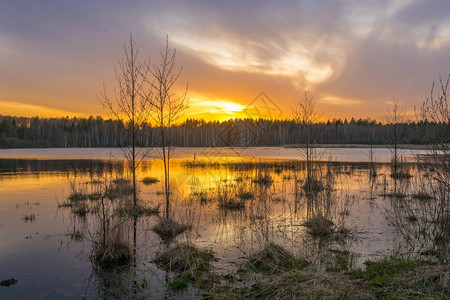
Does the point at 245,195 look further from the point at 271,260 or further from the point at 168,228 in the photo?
the point at 271,260

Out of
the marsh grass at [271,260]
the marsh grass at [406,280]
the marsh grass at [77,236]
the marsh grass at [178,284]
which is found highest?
the marsh grass at [406,280]

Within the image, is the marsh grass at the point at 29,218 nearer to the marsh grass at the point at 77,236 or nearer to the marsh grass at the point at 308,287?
the marsh grass at the point at 77,236

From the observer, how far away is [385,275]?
17.7 ft

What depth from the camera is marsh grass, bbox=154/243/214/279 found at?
20.5ft

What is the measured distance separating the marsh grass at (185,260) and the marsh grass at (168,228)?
177 cm

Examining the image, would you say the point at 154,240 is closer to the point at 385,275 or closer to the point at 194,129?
the point at 385,275

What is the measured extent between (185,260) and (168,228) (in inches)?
108

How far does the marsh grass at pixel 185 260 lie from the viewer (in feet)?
20.5

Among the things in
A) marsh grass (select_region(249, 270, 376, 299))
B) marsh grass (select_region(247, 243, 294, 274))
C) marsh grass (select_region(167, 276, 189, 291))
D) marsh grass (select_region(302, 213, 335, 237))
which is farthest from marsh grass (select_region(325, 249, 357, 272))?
marsh grass (select_region(167, 276, 189, 291))

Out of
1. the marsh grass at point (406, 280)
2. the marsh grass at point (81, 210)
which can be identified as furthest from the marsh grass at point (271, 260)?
the marsh grass at point (81, 210)

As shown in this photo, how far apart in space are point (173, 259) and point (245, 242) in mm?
2376

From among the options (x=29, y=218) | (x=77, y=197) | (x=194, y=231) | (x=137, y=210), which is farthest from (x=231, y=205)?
(x=29, y=218)

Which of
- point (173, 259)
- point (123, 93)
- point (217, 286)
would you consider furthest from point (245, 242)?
point (123, 93)

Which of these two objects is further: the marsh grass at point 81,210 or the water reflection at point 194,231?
the marsh grass at point 81,210
